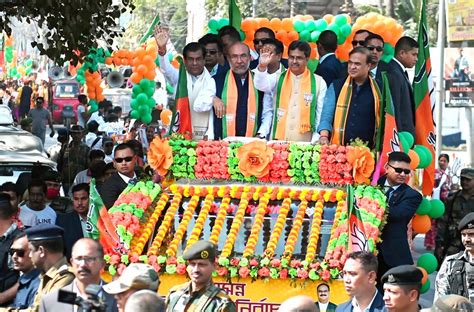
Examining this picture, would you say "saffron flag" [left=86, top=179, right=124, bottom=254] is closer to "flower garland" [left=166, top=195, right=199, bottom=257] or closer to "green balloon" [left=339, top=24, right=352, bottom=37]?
"flower garland" [left=166, top=195, right=199, bottom=257]

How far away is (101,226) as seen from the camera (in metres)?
12.3

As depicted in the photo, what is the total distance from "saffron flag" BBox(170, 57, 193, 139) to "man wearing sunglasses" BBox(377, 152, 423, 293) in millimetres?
2334

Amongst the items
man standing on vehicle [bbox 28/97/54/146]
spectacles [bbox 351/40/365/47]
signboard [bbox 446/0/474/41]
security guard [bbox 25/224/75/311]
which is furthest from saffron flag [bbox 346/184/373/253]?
signboard [bbox 446/0/474/41]

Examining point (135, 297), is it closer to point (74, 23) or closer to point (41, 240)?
point (41, 240)

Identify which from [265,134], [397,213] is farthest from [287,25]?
[397,213]

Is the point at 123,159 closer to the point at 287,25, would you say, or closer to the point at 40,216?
the point at 40,216

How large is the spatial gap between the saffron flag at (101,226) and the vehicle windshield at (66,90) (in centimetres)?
4117

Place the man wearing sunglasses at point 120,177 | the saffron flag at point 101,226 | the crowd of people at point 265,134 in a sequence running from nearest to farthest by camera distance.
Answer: the crowd of people at point 265,134, the saffron flag at point 101,226, the man wearing sunglasses at point 120,177

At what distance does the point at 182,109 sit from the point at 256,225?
2.43 meters

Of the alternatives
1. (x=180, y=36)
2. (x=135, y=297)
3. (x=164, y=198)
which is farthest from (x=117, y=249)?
(x=180, y=36)

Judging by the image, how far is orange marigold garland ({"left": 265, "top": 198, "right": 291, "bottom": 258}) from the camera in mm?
12008

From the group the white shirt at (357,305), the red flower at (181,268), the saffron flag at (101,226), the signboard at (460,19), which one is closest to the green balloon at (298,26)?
the saffron flag at (101,226)

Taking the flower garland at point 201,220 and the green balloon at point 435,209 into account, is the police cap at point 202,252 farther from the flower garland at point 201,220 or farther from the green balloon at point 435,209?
the green balloon at point 435,209

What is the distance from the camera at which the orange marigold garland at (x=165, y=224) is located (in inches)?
484
